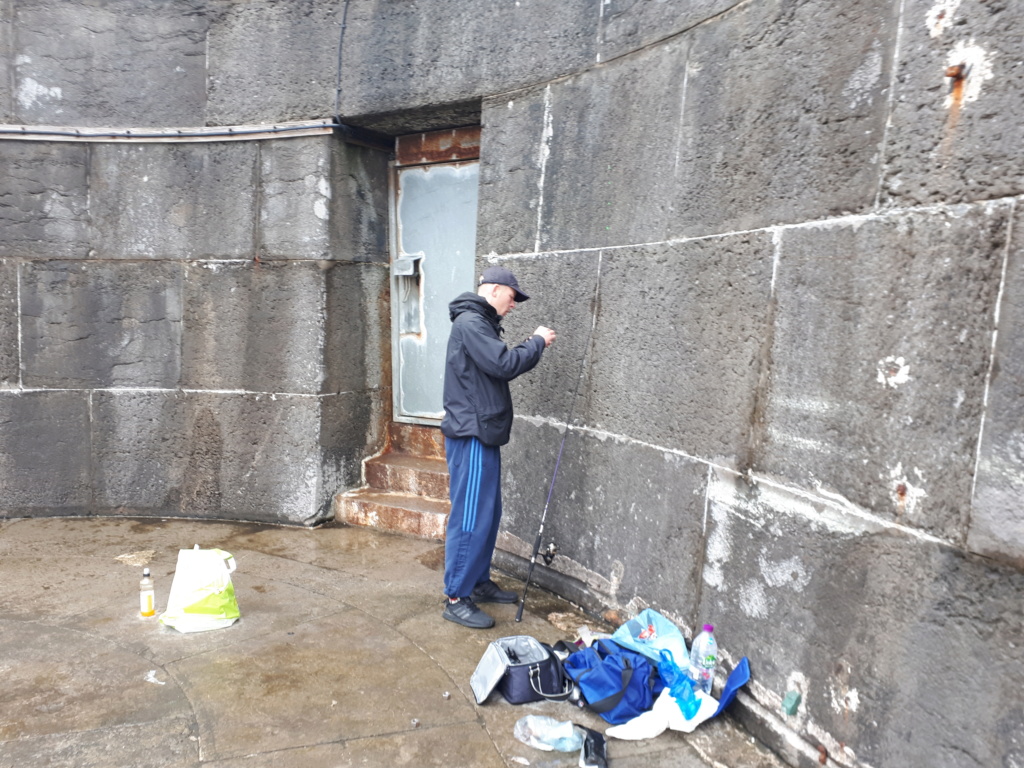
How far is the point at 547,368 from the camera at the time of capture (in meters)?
4.30

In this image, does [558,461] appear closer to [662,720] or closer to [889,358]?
[662,720]

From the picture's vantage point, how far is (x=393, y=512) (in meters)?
5.29

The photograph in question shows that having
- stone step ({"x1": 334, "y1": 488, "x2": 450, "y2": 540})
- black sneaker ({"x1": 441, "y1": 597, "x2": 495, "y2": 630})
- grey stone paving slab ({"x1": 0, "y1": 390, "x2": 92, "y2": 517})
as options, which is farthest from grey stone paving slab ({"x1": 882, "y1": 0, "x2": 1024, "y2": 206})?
grey stone paving slab ({"x1": 0, "y1": 390, "x2": 92, "y2": 517})

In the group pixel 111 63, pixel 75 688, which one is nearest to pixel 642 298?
pixel 75 688

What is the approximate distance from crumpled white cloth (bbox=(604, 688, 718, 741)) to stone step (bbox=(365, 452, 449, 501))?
261 cm

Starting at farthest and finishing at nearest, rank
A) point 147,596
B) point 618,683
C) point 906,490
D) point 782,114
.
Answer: point 147,596 → point 618,683 → point 782,114 → point 906,490

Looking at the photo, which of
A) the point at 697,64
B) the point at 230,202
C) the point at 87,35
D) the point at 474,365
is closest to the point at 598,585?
the point at 474,365

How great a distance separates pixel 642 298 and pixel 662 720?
1859 millimetres

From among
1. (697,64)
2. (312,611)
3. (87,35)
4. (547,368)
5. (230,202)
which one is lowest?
(312,611)

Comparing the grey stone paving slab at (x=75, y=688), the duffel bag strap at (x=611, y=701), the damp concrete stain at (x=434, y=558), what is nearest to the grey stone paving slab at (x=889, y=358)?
the duffel bag strap at (x=611, y=701)

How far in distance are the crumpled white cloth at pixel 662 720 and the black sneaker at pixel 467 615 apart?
103cm

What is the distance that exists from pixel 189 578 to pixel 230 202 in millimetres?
2894

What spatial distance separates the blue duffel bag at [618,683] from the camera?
2994 mm

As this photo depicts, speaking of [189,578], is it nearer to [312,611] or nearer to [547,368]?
[312,611]
